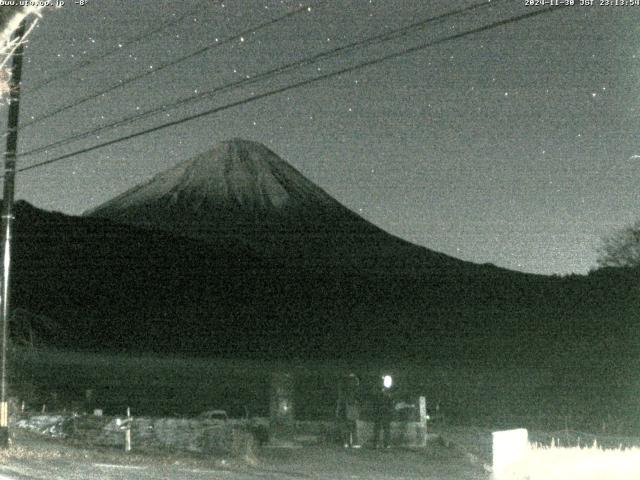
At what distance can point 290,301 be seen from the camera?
108 meters

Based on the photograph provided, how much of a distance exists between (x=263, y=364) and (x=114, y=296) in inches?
1294

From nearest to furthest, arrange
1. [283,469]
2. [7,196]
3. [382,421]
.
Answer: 1. [283,469]
2. [7,196]
3. [382,421]

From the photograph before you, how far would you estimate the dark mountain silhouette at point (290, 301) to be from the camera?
3135 inches

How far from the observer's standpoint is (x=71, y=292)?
10094 cm

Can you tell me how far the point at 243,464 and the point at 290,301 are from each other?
91001 mm

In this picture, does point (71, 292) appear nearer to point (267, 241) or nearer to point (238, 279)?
point (238, 279)

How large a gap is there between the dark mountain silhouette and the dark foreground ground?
48.7m

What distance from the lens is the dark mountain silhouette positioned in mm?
79625

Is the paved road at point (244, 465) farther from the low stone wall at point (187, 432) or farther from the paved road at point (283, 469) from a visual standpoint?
the low stone wall at point (187, 432)

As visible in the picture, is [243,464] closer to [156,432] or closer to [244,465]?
[244,465]

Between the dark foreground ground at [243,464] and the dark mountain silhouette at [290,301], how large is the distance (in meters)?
48.7

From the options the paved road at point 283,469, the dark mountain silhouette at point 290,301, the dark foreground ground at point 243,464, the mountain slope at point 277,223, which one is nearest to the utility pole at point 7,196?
the dark foreground ground at point 243,464

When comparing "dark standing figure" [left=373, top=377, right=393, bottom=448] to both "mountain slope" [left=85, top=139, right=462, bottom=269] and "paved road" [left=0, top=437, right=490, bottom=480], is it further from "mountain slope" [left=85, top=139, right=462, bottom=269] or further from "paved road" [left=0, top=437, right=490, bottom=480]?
"mountain slope" [left=85, top=139, right=462, bottom=269]

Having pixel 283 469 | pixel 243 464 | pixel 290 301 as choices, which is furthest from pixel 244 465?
pixel 290 301
